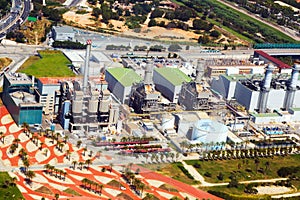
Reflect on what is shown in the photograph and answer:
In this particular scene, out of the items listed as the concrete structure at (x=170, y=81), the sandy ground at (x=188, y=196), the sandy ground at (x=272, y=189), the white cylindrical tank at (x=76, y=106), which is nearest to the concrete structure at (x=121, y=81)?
the concrete structure at (x=170, y=81)

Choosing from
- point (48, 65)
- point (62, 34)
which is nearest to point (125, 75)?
point (48, 65)

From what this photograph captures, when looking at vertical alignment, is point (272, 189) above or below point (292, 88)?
below

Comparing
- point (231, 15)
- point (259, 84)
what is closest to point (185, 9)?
point (231, 15)

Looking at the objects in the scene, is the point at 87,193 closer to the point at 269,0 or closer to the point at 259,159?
the point at 259,159

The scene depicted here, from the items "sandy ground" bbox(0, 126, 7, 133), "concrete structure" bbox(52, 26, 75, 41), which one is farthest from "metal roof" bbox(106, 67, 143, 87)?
"concrete structure" bbox(52, 26, 75, 41)

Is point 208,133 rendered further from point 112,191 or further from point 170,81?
point 112,191

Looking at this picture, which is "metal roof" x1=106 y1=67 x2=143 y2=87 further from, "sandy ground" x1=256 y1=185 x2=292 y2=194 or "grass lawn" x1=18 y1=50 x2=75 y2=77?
"sandy ground" x1=256 y1=185 x2=292 y2=194
